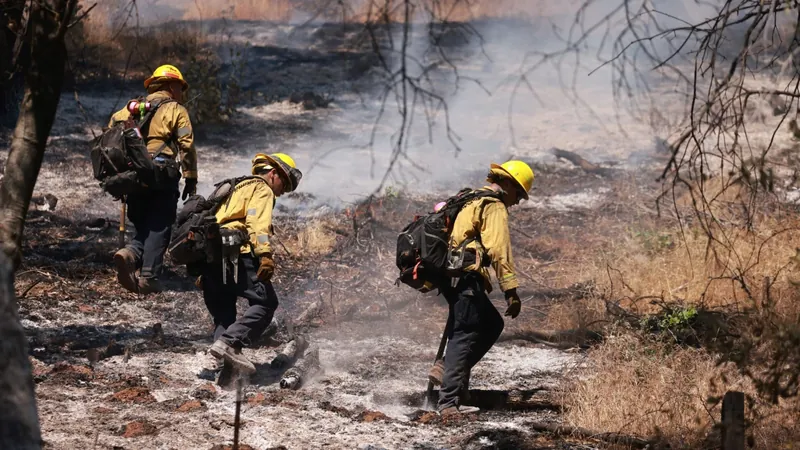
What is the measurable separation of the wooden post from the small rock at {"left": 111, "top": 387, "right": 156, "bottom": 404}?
324cm

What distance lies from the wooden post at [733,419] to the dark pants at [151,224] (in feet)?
14.2

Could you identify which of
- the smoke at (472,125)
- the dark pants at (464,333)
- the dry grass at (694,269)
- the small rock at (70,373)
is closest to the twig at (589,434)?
the dark pants at (464,333)

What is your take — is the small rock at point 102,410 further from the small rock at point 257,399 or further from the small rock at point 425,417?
the small rock at point 425,417

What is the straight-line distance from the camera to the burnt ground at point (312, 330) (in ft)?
17.2

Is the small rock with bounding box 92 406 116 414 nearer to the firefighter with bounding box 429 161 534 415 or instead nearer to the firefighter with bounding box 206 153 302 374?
the firefighter with bounding box 206 153 302 374

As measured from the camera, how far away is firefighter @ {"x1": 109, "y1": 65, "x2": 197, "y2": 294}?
693 cm

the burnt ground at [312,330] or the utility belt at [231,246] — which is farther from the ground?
the utility belt at [231,246]

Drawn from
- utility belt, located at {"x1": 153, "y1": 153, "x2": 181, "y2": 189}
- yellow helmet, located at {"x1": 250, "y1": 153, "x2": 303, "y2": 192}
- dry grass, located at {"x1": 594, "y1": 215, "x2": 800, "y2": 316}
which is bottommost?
dry grass, located at {"x1": 594, "y1": 215, "x2": 800, "y2": 316}

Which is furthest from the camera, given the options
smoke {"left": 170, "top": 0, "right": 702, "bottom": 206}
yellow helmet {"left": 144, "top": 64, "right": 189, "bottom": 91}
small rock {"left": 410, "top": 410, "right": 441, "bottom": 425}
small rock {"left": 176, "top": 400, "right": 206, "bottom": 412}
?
smoke {"left": 170, "top": 0, "right": 702, "bottom": 206}

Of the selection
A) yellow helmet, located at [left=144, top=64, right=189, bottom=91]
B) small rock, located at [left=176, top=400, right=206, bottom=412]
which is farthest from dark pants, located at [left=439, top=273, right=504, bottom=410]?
yellow helmet, located at [left=144, top=64, right=189, bottom=91]

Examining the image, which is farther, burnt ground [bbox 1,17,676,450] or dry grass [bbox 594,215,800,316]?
dry grass [bbox 594,215,800,316]

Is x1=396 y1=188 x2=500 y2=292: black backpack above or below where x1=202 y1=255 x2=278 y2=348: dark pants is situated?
above

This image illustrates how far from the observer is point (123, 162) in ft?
22.2

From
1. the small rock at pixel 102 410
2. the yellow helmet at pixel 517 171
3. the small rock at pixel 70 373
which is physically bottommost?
the small rock at pixel 102 410
